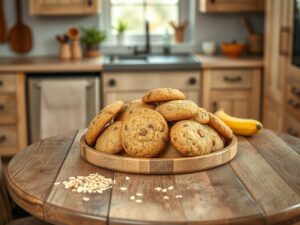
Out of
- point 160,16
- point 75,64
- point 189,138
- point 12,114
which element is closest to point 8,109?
point 12,114

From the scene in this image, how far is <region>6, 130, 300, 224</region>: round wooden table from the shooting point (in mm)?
1440

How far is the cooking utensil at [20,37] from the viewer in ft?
14.8

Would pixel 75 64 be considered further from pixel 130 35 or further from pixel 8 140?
pixel 130 35

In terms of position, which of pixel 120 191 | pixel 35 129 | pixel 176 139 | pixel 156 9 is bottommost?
pixel 35 129

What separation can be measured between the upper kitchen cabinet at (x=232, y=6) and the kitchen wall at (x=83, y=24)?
36 cm

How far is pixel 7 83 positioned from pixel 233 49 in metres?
1.74

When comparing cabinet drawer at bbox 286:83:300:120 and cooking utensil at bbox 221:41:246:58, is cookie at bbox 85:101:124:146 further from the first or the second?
cooking utensil at bbox 221:41:246:58

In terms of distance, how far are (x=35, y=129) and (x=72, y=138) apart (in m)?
1.90

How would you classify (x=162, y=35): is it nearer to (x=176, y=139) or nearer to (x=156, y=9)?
(x=156, y=9)

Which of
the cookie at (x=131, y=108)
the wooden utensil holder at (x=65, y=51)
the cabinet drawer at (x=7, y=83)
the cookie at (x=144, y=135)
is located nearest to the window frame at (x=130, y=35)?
the wooden utensil holder at (x=65, y=51)

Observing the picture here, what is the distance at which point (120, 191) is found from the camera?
161 centimetres

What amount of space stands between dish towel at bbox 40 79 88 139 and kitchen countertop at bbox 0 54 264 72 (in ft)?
0.32

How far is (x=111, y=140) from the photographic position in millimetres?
1813

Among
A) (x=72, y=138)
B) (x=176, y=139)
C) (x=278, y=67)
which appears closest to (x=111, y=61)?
(x=278, y=67)
